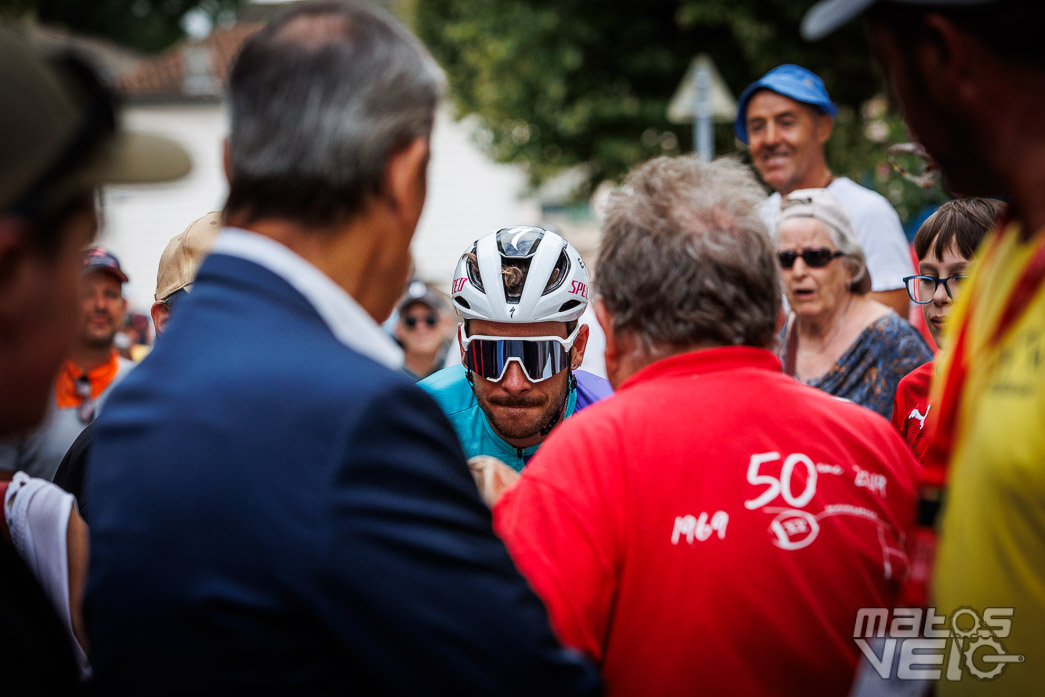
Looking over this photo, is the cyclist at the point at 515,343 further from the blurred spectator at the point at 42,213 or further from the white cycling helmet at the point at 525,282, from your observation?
the blurred spectator at the point at 42,213

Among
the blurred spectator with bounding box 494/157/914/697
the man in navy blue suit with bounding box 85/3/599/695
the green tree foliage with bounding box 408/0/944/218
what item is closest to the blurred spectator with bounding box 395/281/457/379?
the blurred spectator with bounding box 494/157/914/697

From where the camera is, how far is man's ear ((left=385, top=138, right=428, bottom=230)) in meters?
1.94

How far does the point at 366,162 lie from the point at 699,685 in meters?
1.28

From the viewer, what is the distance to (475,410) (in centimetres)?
391

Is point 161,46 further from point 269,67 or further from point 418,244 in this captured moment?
point 269,67

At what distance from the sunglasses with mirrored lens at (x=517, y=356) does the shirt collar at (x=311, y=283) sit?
1.73 meters

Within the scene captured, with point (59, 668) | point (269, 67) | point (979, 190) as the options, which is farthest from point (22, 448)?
point (979, 190)

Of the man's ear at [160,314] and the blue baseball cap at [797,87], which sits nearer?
the man's ear at [160,314]

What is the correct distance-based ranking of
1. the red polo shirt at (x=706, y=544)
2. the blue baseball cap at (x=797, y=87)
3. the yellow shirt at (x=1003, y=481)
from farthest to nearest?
the blue baseball cap at (x=797, y=87), the red polo shirt at (x=706, y=544), the yellow shirt at (x=1003, y=481)

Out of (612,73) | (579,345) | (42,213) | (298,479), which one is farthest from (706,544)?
(612,73)

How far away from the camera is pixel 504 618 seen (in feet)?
5.79

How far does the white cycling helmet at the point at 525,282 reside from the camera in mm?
3762

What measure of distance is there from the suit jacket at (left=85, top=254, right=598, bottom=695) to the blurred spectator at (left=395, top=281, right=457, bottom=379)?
659cm

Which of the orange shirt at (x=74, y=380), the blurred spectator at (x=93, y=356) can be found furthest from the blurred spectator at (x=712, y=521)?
the orange shirt at (x=74, y=380)
